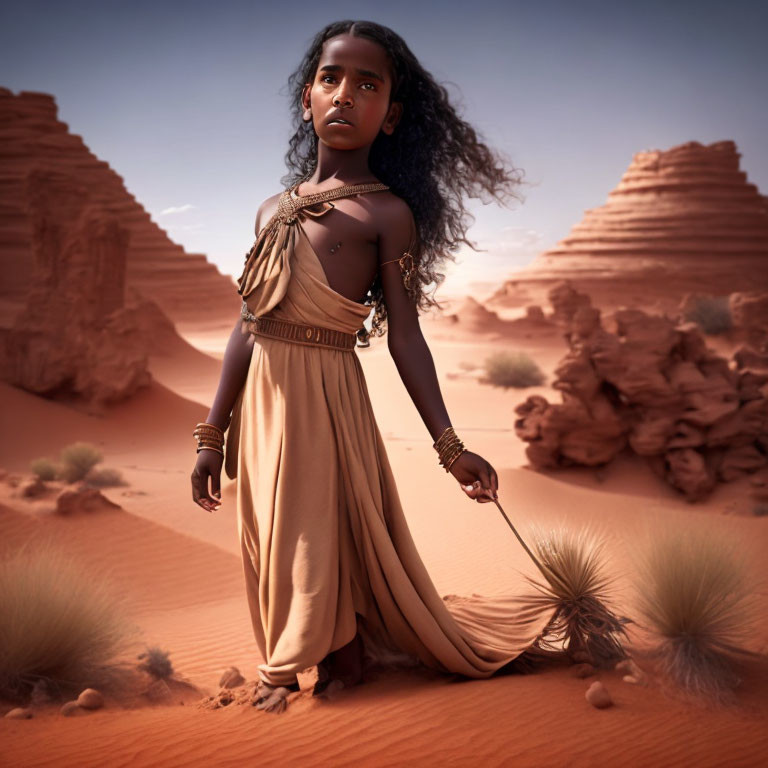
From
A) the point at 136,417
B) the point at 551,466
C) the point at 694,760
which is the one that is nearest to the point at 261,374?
the point at 694,760

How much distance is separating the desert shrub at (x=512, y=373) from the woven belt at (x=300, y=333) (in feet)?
52.9

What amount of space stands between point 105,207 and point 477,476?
40.9m

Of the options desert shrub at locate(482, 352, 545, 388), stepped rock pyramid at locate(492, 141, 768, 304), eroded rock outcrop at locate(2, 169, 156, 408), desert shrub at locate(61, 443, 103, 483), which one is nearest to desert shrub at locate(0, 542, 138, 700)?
desert shrub at locate(61, 443, 103, 483)

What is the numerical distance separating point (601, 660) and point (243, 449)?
1751mm

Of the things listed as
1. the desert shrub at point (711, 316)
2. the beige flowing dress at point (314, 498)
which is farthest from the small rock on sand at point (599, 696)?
the desert shrub at point (711, 316)

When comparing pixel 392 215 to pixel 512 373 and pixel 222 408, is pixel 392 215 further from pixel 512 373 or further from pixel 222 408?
pixel 512 373

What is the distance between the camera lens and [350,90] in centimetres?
286

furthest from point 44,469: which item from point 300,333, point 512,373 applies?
point 512,373

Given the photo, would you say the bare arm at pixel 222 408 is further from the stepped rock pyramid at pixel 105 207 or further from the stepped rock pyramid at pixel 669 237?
the stepped rock pyramid at pixel 669 237

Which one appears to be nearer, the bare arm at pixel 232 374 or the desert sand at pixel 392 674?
the desert sand at pixel 392 674

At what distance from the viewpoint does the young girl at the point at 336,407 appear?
280 cm

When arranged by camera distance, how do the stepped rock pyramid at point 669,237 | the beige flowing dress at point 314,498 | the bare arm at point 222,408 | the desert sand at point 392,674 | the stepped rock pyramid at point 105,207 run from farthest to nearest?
the stepped rock pyramid at point 105,207
the stepped rock pyramid at point 669,237
the bare arm at point 222,408
the beige flowing dress at point 314,498
the desert sand at point 392,674

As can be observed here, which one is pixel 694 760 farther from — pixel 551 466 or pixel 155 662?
pixel 551 466

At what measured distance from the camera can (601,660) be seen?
128 inches
